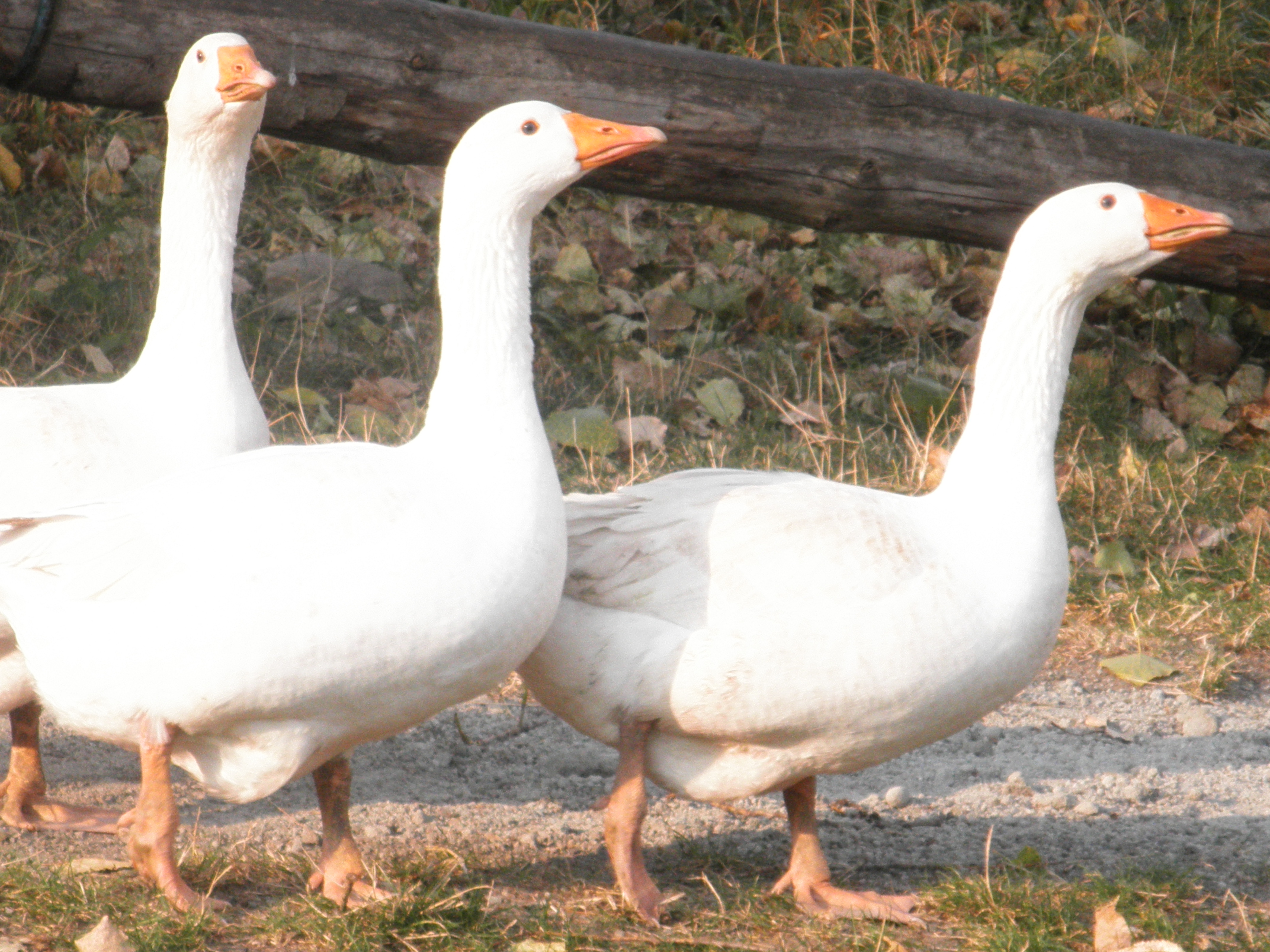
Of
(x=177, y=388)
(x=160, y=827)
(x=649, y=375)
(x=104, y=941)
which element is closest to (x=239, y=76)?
(x=177, y=388)

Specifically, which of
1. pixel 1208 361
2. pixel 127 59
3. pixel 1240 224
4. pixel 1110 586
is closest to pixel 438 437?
pixel 127 59

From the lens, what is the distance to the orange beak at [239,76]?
A: 12.7 feet

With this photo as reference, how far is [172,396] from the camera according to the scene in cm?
381

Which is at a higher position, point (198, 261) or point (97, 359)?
point (198, 261)

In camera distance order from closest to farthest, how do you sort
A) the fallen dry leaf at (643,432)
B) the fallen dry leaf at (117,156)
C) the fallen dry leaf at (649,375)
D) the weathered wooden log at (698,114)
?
the weathered wooden log at (698,114), the fallen dry leaf at (643,432), the fallen dry leaf at (649,375), the fallen dry leaf at (117,156)

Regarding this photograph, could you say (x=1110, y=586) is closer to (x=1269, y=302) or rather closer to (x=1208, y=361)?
(x=1269, y=302)

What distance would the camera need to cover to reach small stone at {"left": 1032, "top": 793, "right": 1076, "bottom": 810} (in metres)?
4.14

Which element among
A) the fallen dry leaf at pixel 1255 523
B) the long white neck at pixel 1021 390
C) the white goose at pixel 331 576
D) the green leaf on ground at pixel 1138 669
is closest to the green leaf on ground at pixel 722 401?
the fallen dry leaf at pixel 1255 523

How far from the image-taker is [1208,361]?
730cm

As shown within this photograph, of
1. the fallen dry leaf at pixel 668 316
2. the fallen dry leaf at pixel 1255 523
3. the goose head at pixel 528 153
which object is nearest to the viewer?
the goose head at pixel 528 153

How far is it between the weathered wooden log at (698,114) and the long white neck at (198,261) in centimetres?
86

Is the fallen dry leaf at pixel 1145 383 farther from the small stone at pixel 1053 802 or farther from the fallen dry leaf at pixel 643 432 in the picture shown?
the small stone at pixel 1053 802

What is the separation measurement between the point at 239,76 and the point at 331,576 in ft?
5.32

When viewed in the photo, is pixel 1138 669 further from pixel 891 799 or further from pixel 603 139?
pixel 603 139
